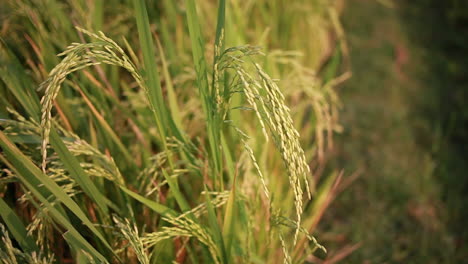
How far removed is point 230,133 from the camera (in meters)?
1.35

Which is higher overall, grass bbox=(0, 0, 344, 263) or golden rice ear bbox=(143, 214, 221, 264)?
grass bbox=(0, 0, 344, 263)

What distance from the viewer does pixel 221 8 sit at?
3.27 ft

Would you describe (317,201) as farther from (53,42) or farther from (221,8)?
(53,42)

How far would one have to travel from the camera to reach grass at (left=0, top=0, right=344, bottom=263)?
91 cm

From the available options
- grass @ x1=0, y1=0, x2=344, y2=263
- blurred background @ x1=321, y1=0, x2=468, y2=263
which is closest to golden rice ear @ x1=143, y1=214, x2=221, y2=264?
grass @ x1=0, y1=0, x2=344, y2=263

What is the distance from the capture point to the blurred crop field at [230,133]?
38.2 inches

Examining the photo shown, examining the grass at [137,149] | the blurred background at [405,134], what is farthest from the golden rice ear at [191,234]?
the blurred background at [405,134]

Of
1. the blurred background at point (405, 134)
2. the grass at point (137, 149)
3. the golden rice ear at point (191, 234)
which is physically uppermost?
the grass at point (137, 149)

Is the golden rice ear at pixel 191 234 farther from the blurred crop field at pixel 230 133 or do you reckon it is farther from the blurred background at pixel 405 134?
the blurred background at pixel 405 134

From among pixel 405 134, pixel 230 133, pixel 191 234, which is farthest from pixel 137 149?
pixel 405 134

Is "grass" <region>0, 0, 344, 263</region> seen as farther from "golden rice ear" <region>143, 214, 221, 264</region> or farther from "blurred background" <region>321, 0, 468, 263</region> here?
"blurred background" <region>321, 0, 468, 263</region>

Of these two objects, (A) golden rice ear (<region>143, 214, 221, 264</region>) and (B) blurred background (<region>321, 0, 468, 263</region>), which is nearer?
(A) golden rice ear (<region>143, 214, 221, 264</region>)

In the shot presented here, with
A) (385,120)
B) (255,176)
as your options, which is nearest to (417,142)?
(385,120)

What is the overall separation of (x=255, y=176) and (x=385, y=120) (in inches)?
54.2
